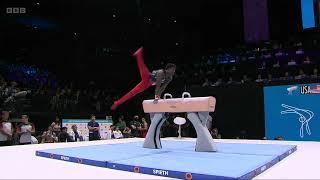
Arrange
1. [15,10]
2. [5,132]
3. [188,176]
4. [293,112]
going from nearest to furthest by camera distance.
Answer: [188,176] < [5,132] < [293,112] < [15,10]

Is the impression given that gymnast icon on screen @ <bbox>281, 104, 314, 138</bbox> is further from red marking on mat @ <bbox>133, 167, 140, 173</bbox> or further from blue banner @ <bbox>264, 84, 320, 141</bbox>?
red marking on mat @ <bbox>133, 167, 140, 173</bbox>

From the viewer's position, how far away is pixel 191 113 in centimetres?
375

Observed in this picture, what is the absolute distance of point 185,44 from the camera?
18594 mm

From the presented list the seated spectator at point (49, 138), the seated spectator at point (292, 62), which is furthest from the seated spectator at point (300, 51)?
the seated spectator at point (49, 138)

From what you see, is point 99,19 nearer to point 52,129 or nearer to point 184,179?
point 52,129

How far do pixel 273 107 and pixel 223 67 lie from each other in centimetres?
515

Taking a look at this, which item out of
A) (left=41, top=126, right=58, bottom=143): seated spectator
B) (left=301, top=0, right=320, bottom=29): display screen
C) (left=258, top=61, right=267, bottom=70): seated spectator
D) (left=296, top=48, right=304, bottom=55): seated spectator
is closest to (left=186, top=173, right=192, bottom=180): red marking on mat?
(left=41, top=126, right=58, bottom=143): seated spectator

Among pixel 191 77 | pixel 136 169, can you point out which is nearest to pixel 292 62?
pixel 191 77

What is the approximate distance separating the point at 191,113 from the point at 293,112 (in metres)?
6.19

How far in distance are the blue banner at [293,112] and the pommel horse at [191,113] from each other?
5.95 meters

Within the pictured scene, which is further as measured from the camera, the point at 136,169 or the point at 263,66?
the point at 263,66

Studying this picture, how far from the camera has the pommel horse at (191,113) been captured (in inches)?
143

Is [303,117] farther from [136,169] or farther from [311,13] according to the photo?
[136,169]

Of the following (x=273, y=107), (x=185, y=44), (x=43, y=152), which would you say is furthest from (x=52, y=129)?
(x=185, y=44)
